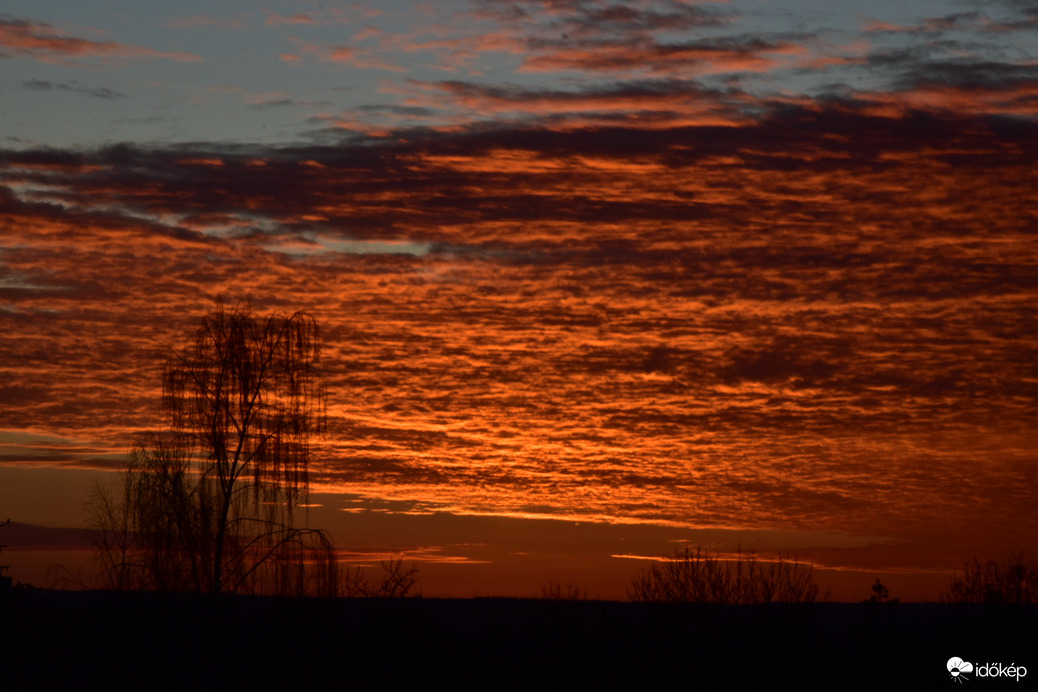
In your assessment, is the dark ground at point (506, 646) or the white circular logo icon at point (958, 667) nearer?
the white circular logo icon at point (958, 667)

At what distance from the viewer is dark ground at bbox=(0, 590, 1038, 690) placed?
26.6 metres

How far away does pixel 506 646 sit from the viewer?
29.2 metres

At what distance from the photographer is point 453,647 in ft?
91.2

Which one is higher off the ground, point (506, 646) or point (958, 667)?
point (506, 646)

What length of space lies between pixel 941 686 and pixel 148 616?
19.8 m

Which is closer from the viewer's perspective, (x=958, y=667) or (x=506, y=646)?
(x=958, y=667)

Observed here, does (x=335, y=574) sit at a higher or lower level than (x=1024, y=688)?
higher

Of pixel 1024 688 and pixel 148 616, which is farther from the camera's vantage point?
pixel 148 616

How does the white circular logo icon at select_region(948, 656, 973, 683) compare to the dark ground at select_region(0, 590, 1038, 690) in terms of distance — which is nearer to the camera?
the white circular logo icon at select_region(948, 656, 973, 683)

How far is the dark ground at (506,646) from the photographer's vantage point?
26.6 metres

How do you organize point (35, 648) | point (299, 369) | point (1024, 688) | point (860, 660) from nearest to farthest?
1. point (1024, 688)
2. point (860, 660)
3. point (35, 648)
4. point (299, 369)

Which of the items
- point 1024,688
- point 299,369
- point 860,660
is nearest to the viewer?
point 1024,688

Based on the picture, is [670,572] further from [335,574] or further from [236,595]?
[236,595]

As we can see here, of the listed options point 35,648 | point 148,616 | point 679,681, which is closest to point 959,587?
point 679,681
